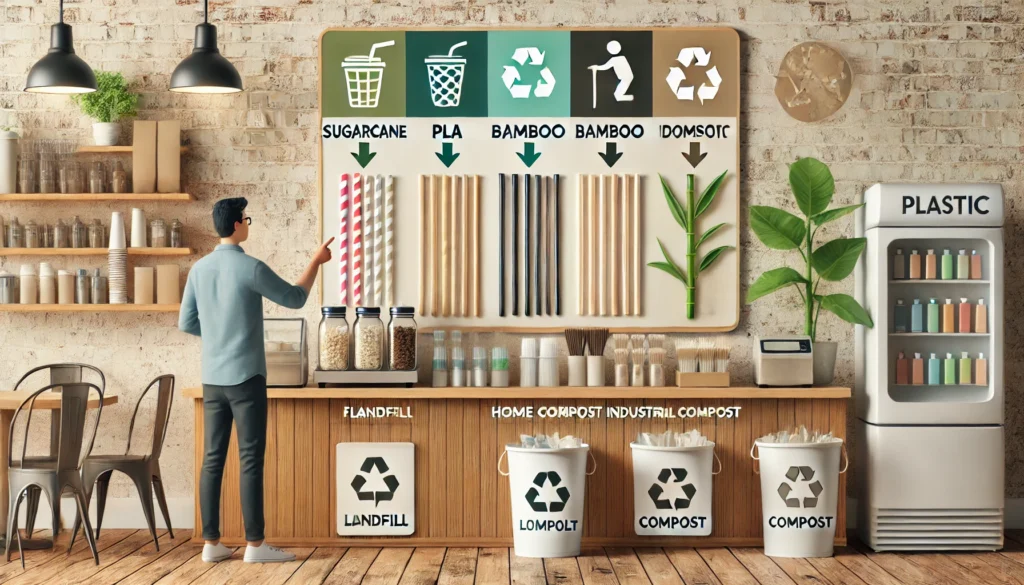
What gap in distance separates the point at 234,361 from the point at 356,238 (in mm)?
1160

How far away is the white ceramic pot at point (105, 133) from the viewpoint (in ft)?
17.2

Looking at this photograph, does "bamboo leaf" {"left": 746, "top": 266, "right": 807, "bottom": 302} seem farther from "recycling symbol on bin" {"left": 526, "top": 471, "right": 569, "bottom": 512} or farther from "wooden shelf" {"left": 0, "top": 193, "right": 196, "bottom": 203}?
"wooden shelf" {"left": 0, "top": 193, "right": 196, "bottom": 203}

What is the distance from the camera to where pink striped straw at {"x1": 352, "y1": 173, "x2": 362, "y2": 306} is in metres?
5.30

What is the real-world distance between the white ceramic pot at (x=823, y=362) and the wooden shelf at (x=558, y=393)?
214 millimetres

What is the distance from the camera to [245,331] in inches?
174

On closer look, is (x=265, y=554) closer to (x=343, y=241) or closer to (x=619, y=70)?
(x=343, y=241)

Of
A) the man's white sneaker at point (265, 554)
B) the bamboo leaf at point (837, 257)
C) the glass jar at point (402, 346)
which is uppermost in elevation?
the bamboo leaf at point (837, 257)

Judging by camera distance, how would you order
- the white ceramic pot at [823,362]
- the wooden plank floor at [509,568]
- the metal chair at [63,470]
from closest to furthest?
the wooden plank floor at [509,568], the metal chair at [63,470], the white ceramic pot at [823,362]

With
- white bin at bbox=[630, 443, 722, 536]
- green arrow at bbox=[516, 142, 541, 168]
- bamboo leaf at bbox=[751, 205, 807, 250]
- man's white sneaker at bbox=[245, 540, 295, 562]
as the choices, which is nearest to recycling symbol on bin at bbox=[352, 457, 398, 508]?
man's white sneaker at bbox=[245, 540, 295, 562]

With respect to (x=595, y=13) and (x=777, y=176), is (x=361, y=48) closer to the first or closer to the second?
(x=595, y=13)

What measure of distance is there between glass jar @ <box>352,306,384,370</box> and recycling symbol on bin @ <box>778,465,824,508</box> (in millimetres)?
2085

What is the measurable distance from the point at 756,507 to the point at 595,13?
2.78m

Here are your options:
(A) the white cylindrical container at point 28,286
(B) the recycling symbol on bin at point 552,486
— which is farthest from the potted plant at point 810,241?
(A) the white cylindrical container at point 28,286

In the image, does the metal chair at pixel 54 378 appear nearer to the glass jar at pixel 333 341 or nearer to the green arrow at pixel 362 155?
the glass jar at pixel 333 341
